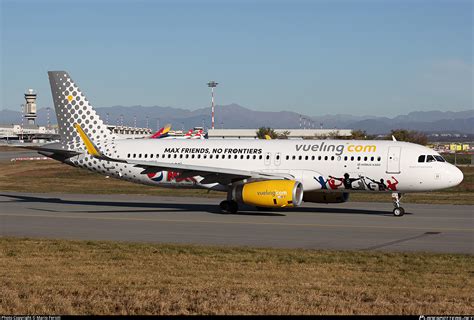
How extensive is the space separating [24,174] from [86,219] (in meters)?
34.5

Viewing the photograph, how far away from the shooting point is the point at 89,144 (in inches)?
1384

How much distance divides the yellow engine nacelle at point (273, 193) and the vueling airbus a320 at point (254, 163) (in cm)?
4

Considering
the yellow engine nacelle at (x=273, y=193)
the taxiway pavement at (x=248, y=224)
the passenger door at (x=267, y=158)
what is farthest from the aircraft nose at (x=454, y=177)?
the passenger door at (x=267, y=158)

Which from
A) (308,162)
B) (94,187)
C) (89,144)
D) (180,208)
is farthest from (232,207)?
(94,187)

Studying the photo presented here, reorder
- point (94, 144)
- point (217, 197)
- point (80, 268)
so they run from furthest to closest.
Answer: point (217, 197) < point (94, 144) < point (80, 268)

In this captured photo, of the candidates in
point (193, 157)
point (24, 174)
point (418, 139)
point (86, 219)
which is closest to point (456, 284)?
point (86, 219)

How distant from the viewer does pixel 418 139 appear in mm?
118562

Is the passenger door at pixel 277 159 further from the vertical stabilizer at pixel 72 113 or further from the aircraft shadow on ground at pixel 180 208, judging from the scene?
the vertical stabilizer at pixel 72 113

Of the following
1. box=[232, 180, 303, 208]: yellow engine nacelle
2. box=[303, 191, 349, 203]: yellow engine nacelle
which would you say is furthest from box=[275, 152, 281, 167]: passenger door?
box=[232, 180, 303, 208]: yellow engine nacelle

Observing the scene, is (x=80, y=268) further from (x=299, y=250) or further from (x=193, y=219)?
(x=193, y=219)

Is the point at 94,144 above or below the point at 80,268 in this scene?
above

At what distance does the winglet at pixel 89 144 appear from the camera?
112 feet

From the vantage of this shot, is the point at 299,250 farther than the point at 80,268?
Yes

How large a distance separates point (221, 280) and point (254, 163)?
18166 millimetres
